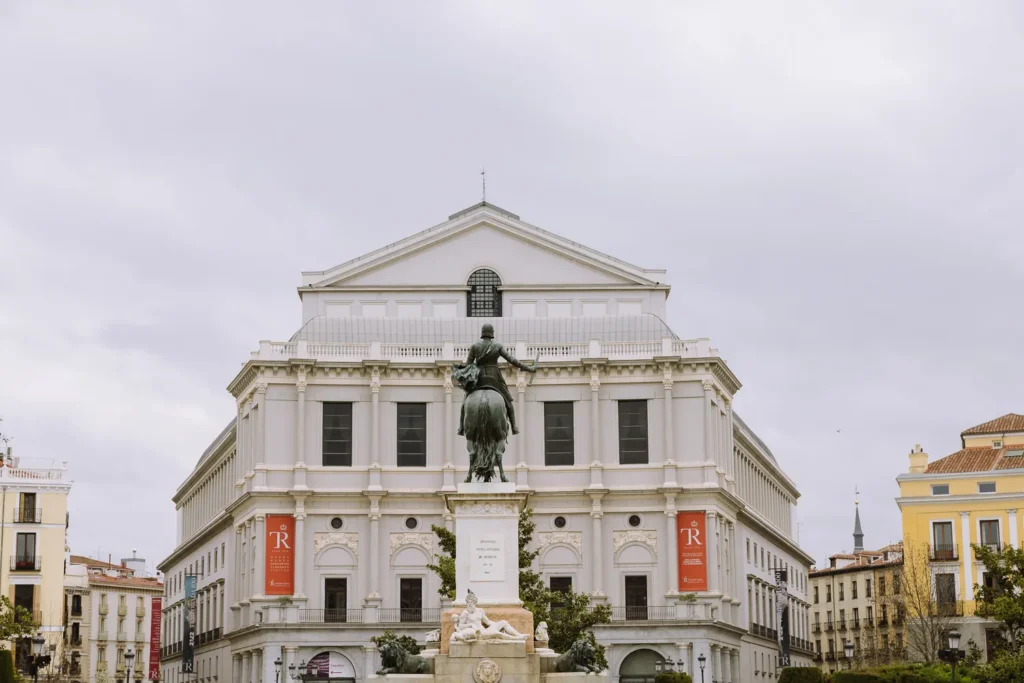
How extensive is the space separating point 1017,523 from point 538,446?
22733 millimetres

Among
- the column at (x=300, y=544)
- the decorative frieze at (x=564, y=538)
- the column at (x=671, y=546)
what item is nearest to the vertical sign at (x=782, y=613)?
the column at (x=671, y=546)

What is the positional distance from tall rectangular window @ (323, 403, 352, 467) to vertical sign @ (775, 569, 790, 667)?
27.6 meters

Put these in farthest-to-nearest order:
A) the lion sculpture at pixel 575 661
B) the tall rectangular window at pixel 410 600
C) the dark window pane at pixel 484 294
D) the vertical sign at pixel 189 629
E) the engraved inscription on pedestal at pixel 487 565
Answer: the vertical sign at pixel 189 629 → the dark window pane at pixel 484 294 → the tall rectangular window at pixel 410 600 → the engraved inscription on pedestal at pixel 487 565 → the lion sculpture at pixel 575 661

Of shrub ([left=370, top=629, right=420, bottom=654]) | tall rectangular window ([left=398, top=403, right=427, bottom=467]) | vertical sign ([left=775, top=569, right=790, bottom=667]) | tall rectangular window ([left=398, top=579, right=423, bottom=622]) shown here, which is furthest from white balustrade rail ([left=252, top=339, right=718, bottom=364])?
shrub ([left=370, top=629, right=420, bottom=654])

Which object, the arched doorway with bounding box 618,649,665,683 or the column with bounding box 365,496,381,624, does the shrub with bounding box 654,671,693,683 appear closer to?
the arched doorway with bounding box 618,649,665,683

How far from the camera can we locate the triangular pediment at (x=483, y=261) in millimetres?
87188

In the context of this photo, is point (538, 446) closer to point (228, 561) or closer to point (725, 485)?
point (725, 485)

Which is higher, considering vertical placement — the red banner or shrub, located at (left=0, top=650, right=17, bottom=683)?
the red banner

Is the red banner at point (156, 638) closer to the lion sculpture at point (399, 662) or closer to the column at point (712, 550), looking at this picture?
the column at point (712, 550)

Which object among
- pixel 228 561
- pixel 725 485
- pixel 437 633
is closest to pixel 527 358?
pixel 725 485

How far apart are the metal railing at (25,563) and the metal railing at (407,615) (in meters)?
19.5

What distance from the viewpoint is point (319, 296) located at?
87.2 m

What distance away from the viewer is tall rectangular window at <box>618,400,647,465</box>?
81375 millimetres

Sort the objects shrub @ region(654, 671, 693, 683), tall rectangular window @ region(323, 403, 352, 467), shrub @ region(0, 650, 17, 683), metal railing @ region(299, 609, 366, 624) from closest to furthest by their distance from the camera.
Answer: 1. shrub @ region(0, 650, 17, 683)
2. shrub @ region(654, 671, 693, 683)
3. metal railing @ region(299, 609, 366, 624)
4. tall rectangular window @ region(323, 403, 352, 467)
